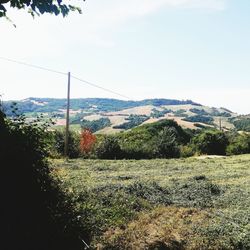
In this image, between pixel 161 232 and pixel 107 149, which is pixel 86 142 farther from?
pixel 161 232

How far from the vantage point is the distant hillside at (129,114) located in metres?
124

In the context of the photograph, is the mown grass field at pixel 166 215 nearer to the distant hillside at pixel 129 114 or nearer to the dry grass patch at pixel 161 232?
the dry grass patch at pixel 161 232

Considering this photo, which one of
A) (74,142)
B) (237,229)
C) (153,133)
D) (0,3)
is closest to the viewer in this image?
(0,3)

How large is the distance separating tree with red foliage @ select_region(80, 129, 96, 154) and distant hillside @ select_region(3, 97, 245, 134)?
197 feet

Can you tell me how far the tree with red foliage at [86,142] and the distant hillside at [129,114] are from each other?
60.1 metres

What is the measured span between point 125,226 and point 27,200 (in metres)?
4.08

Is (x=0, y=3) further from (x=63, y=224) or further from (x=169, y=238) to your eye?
(x=169, y=238)

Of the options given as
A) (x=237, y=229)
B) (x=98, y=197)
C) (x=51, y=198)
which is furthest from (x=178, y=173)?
(x=51, y=198)

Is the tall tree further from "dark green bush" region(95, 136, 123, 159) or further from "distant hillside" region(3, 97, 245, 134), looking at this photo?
"distant hillside" region(3, 97, 245, 134)

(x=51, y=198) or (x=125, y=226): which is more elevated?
(x=51, y=198)

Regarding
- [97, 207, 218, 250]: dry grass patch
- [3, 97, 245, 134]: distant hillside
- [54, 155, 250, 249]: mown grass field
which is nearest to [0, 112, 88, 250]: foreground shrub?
[97, 207, 218, 250]: dry grass patch

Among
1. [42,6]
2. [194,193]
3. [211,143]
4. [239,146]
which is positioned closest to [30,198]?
[42,6]

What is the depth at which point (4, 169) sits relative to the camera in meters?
8.84

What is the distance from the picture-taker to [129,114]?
506ft
